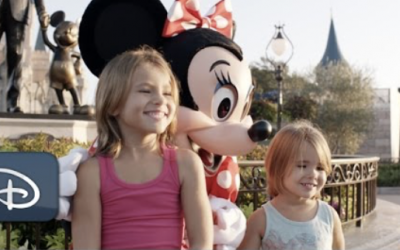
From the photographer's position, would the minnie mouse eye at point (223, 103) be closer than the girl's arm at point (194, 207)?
No

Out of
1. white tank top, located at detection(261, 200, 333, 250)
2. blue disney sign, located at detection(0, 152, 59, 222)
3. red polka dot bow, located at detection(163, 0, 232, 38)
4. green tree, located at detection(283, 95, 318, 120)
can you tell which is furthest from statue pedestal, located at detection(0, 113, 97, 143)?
green tree, located at detection(283, 95, 318, 120)

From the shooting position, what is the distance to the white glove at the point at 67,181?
1.98 m

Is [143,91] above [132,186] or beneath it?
above

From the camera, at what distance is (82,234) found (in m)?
1.98

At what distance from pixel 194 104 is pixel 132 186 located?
0.91 m

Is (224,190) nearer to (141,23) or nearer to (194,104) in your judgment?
(194,104)

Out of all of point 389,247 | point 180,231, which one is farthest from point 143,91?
point 389,247

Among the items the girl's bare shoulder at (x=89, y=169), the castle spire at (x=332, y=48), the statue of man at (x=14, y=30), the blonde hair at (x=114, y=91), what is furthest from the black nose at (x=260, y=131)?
the castle spire at (x=332, y=48)

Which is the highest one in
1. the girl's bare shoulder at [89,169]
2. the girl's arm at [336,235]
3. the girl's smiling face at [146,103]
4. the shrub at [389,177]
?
the girl's smiling face at [146,103]

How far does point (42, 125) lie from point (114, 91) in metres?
6.67

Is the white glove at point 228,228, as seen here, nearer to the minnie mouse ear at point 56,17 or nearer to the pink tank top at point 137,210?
the pink tank top at point 137,210

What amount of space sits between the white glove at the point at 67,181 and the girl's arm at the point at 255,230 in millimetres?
797

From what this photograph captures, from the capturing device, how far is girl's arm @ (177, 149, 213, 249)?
2.02 meters

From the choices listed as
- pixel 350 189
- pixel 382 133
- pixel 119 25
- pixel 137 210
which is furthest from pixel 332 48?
pixel 137 210
